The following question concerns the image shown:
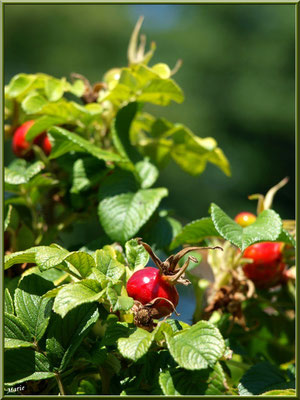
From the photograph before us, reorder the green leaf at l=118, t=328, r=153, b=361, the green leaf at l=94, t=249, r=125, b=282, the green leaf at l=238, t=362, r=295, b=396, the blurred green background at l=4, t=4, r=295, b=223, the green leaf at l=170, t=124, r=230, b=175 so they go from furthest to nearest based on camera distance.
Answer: the blurred green background at l=4, t=4, r=295, b=223 < the green leaf at l=170, t=124, r=230, b=175 < the green leaf at l=238, t=362, r=295, b=396 < the green leaf at l=94, t=249, r=125, b=282 < the green leaf at l=118, t=328, r=153, b=361

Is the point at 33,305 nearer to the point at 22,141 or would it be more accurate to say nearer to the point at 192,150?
the point at 22,141

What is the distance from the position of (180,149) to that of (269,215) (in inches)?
14.8

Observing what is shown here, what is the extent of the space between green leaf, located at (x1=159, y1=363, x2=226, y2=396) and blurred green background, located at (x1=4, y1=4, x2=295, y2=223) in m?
7.44

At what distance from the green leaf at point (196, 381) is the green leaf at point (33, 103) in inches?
23.6

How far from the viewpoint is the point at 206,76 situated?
9.07 m

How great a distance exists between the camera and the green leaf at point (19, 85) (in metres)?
1.13

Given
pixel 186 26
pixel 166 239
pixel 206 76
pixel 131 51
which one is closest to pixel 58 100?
pixel 131 51

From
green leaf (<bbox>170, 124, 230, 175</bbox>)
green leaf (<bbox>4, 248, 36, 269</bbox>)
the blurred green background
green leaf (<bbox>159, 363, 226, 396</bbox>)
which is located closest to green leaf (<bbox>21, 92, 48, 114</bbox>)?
green leaf (<bbox>170, 124, 230, 175</bbox>)

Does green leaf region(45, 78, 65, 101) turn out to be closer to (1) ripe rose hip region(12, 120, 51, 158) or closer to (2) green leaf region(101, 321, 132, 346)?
(1) ripe rose hip region(12, 120, 51, 158)

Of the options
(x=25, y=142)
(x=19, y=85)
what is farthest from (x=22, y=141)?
(x=19, y=85)

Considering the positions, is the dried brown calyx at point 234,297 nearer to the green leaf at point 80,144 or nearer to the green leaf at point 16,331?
the green leaf at point 80,144

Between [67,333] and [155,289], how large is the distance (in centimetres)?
13

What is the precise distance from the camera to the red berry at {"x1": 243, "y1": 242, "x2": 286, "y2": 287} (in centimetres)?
109

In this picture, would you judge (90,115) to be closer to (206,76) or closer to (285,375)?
(285,375)
